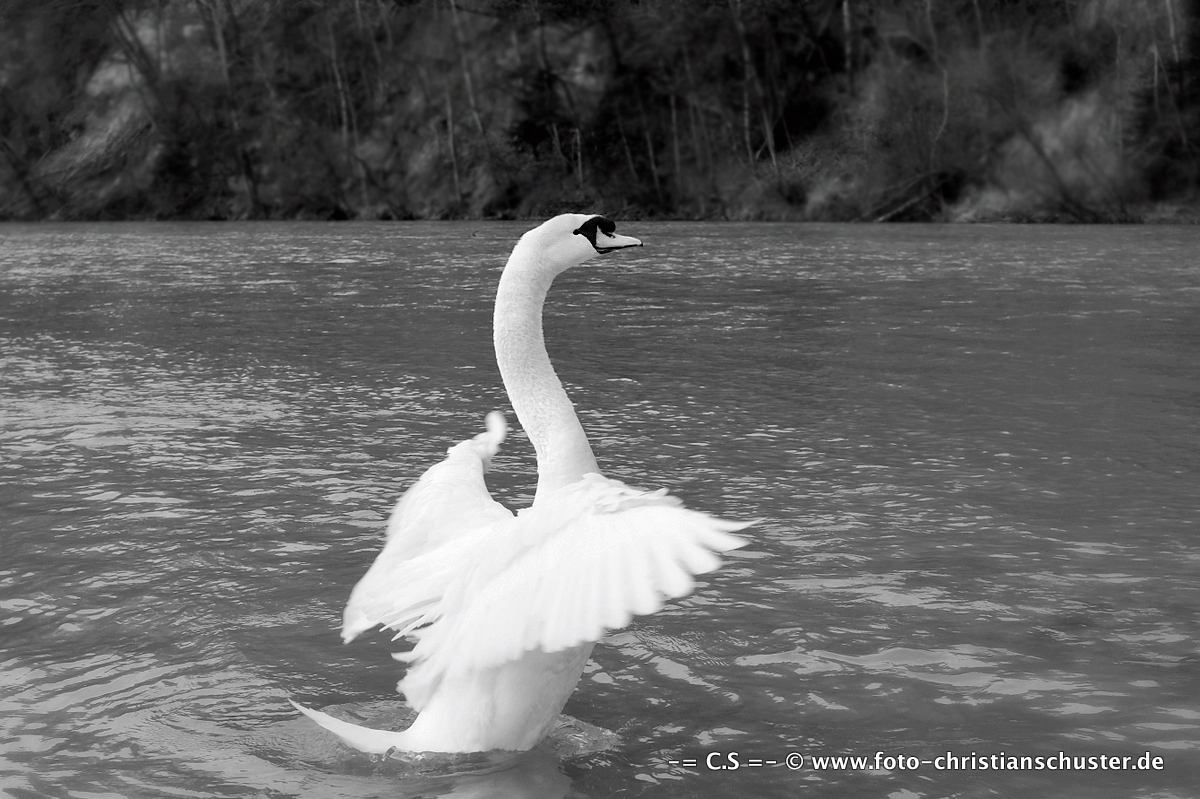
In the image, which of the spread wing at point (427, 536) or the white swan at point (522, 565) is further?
the spread wing at point (427, 536)

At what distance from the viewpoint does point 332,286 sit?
63.9 ft

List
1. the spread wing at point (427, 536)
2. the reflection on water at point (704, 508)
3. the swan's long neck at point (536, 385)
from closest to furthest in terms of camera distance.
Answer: the spread wing at point (427, 536), the swan's long neck at point (536, 385), the reflection on water at point (704, 508)

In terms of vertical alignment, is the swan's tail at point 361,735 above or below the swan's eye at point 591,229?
below

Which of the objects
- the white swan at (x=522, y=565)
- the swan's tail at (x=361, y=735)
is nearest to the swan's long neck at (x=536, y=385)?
the white swan at (x=522, y=565)

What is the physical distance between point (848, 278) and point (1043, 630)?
14975 millimetres

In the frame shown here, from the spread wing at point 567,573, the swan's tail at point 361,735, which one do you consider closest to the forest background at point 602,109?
the swan's tail at point 361,735

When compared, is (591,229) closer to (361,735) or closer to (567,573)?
(567,573)

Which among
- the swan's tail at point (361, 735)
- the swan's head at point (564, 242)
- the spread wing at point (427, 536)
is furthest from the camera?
the swan's head at point (564, 242)

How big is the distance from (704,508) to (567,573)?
12.4ft

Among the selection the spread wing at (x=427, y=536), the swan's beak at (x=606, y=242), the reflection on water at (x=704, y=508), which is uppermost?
the swan's beak at (x=606, y=242)

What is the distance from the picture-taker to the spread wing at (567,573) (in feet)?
9.23

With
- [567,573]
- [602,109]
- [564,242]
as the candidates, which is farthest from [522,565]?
[602,109]

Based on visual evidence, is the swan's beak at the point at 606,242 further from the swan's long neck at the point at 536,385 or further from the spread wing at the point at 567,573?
the spread wing at the point at 567,573

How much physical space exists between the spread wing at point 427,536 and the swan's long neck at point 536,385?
25cm
